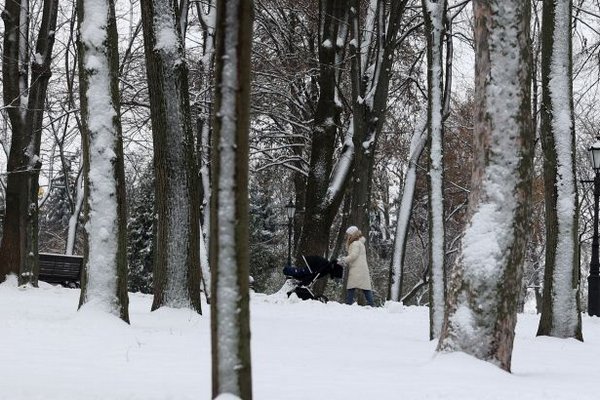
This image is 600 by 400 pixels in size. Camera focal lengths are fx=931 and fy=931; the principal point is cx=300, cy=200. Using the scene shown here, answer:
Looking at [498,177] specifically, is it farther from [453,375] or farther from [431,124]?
[431,124]

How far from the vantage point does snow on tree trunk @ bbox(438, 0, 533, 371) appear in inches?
298

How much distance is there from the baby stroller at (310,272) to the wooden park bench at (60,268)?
8.29 metres

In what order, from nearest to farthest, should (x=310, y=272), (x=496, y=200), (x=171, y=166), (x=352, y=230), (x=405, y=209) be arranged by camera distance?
(x=496, y=200)
(x=171, y=166)
(x=310, y=272)
(x=352, y=230)
(x=405, y=209)

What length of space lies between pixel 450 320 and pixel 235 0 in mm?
4076

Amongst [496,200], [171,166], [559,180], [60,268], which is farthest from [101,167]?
[60,268]

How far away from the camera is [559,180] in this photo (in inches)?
497

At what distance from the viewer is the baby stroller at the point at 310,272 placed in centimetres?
1916

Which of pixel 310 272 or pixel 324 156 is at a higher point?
pixel 324 156

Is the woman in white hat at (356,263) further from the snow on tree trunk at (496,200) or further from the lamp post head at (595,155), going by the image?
the snow on tree trunk at (496,200)

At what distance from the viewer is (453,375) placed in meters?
7.10

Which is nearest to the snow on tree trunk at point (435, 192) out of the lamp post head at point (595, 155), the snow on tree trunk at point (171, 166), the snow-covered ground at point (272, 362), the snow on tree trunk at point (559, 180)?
the snow-covered ground at point (272, 362)

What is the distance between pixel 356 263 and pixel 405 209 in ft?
10.3

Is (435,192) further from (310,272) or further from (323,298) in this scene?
(323,298)

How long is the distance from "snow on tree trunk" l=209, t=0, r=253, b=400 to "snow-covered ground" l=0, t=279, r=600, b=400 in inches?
48.9
